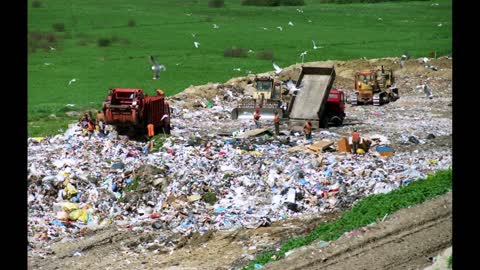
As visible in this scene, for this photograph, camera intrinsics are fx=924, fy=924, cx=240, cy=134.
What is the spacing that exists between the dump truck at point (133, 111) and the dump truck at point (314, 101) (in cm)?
424

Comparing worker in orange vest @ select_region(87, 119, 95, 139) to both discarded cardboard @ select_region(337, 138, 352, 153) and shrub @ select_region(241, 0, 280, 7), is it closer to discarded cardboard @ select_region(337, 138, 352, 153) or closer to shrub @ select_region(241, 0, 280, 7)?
discarded cardboard @ select_region(337, 138, 352, 153)

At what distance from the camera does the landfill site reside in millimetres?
Answer: 12969

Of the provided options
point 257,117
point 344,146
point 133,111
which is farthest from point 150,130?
point 344,146

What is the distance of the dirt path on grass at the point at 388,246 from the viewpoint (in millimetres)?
11898

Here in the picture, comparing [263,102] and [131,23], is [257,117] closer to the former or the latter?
[263,102]

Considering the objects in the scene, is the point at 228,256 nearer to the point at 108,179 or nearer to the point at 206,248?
the point at 206,248

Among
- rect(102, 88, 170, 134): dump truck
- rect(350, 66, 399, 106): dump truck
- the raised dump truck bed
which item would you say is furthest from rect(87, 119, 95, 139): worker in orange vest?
rect(350, 66, 399, 106): dump truck

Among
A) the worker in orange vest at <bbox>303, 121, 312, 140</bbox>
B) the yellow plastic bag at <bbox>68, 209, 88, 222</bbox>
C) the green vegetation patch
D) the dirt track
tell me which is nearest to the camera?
the dirt track

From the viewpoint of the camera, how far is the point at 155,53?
5106 centimetres

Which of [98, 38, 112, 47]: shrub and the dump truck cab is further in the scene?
[98, 38, 112, 47]: shrub

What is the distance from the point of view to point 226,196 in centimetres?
1750
